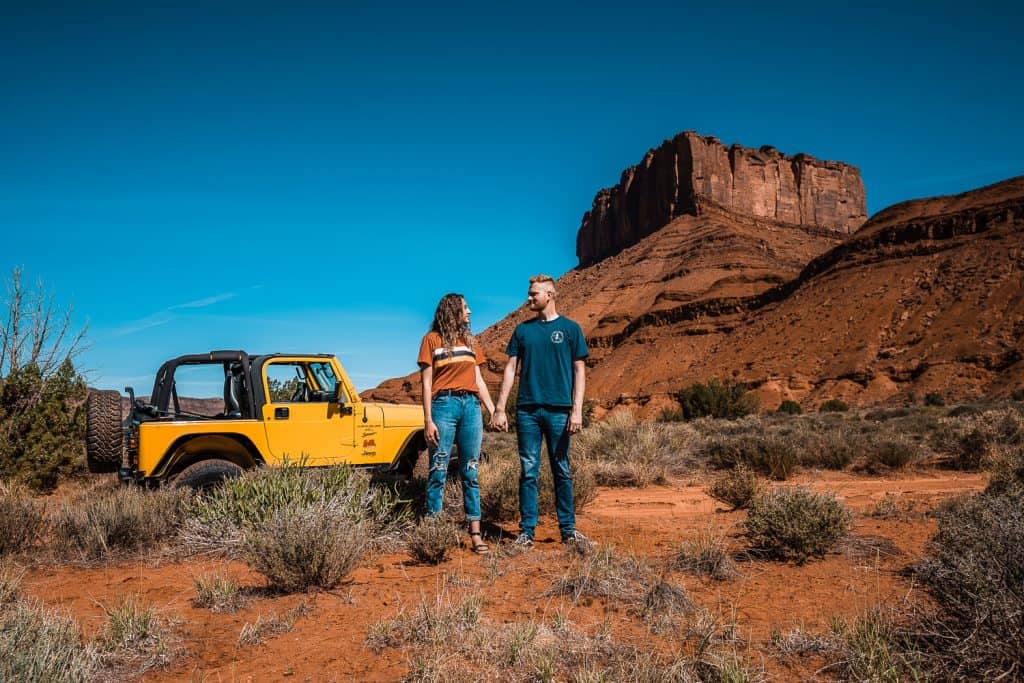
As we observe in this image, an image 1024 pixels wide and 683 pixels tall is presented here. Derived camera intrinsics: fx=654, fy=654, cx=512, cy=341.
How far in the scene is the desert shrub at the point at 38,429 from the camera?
943cm

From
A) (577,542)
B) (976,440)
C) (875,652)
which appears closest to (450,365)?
(577,542)

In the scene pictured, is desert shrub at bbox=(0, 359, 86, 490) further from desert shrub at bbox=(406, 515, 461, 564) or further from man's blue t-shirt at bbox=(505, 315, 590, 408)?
man's blue t-shirt at bbox=(505, 315, 590, 408)

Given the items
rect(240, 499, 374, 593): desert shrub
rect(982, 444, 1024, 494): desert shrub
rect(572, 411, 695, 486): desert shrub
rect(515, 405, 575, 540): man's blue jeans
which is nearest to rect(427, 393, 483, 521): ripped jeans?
rect(515, 405, 575, 540): man's blue jeans

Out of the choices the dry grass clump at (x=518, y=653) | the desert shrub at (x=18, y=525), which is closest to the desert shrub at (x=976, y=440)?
the dry grass clump at (x=518, y=653)

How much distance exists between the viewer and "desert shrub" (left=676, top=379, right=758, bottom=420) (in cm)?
3231

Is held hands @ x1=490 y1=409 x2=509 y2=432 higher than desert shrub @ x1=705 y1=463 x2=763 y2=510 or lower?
higher

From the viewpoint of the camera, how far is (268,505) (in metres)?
5.28

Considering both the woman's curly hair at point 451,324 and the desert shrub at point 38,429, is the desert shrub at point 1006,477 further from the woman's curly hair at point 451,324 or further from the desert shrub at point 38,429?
the desert shrub at point 38,429

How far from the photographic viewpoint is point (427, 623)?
319 cm

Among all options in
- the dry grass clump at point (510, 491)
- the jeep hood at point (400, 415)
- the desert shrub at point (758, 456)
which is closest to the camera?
the dry grass clump at point (510, 491)

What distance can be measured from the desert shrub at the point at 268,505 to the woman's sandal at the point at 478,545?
0.61 metres

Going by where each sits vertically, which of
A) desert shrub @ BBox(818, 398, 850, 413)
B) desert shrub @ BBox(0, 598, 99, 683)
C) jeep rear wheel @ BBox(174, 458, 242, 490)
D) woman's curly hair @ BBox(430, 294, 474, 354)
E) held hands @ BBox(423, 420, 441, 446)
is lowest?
desert shrub @ BBox(818, 398, 850, 413)

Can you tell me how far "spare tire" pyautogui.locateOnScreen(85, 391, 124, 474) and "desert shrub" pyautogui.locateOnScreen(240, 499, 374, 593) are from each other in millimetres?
2847

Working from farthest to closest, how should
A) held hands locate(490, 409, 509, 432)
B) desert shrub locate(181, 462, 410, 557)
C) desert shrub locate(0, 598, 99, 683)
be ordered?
desert shrub locate(181, 462, 410, 557) → held hands locate(490, 409, 509, 432) → desert shrub locate(0, 598, 99, 683)
